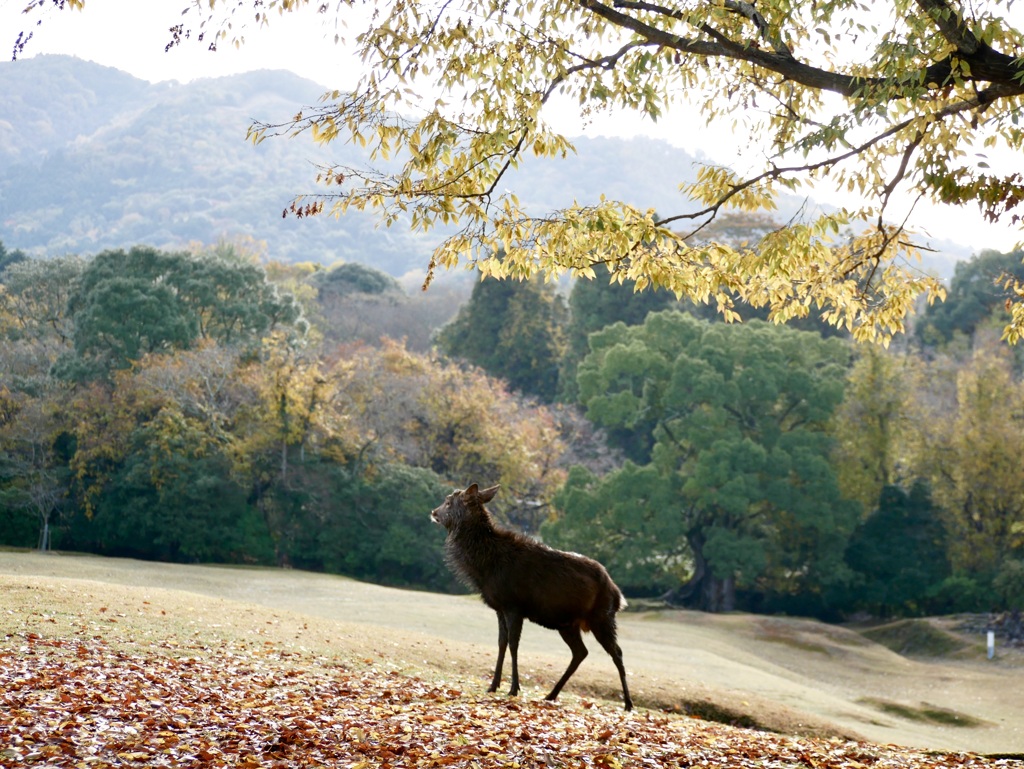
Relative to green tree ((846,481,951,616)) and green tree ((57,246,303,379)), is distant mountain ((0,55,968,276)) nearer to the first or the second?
green tree ((57,246,303,379))

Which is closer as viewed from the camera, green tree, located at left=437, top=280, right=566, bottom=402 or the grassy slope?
the grassy slope

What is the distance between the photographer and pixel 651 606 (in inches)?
1388

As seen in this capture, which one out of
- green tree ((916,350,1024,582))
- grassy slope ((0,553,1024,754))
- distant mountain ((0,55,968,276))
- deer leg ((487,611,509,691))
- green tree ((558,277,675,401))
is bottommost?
grassy slope ((0,553,1024,754))

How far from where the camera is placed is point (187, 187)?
541 ft

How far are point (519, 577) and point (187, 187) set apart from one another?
165589mm

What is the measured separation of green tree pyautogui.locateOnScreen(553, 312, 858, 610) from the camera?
118 ft

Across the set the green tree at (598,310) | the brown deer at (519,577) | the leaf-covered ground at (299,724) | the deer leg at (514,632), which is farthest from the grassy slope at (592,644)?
the green tree at (598,310)

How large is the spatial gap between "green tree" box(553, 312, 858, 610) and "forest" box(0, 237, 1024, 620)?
0.09m

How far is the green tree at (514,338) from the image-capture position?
51.9m

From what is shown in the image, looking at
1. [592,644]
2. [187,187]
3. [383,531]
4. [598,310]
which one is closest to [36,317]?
[383,531]

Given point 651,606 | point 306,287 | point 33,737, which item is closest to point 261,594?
point 651,606

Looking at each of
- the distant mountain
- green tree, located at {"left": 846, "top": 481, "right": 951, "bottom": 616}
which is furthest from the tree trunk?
the distant mountain

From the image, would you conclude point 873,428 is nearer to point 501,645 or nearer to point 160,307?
point 160,307

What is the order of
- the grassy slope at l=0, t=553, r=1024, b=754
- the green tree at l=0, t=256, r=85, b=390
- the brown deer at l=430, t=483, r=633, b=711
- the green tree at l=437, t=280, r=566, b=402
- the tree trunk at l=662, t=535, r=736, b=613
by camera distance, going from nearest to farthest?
1. the brown deer at l=430, t=483, r=633, b=711
2. the grassy slope at l=0, t=553, r=1024, b=754
3. the tree trunk at l=662, t=535, r=736, b=613
4. the green tree at l=0, t=256, r=85, b=390
5. the green tree at l=437, t=280, r=566, b=402
